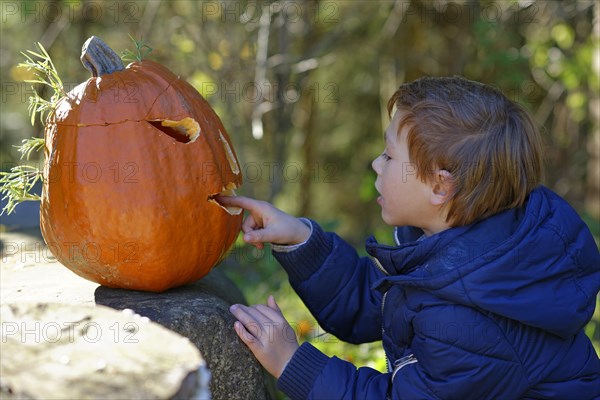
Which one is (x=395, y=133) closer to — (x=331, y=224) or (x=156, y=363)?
(x=156, y=363)

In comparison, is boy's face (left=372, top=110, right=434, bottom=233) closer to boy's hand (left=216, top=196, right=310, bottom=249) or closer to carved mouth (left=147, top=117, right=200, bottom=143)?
boy's hand (left=216, top=196, right=310, bottom=249)

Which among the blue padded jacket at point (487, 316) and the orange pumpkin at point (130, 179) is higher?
the orange pumpkin at point (130, 179)

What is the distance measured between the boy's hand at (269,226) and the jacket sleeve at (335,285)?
4 centimetres

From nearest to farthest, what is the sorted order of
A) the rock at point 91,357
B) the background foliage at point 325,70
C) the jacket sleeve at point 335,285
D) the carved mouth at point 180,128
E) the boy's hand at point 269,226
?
the rock at point 91,357 → the carved mouth at point 180,128 → the boy's hand at point 269,226 → the jacket sleeve at point 335,285 → the background foliage at point 325,70

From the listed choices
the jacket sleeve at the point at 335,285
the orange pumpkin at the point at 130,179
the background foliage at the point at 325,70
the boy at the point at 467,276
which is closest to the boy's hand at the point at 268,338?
the boy at the point at 467,276

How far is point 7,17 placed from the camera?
20.1 feet

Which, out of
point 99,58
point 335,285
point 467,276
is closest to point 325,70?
point 335,285

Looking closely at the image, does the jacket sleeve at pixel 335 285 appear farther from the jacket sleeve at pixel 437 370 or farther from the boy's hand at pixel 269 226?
the jacket sleeve at pixel 437 370

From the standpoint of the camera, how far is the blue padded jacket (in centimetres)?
189

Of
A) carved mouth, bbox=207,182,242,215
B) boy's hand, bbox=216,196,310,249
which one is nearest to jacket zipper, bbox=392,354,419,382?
boy's hand, bbox=216,196,310,249

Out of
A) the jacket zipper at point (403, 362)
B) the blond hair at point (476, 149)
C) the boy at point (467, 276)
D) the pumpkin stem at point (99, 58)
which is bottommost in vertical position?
the jacket zipper at point (403, 362)

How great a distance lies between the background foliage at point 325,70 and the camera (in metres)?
4.75

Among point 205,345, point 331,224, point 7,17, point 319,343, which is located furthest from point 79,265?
point 7,17

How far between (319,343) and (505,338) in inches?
62.3
